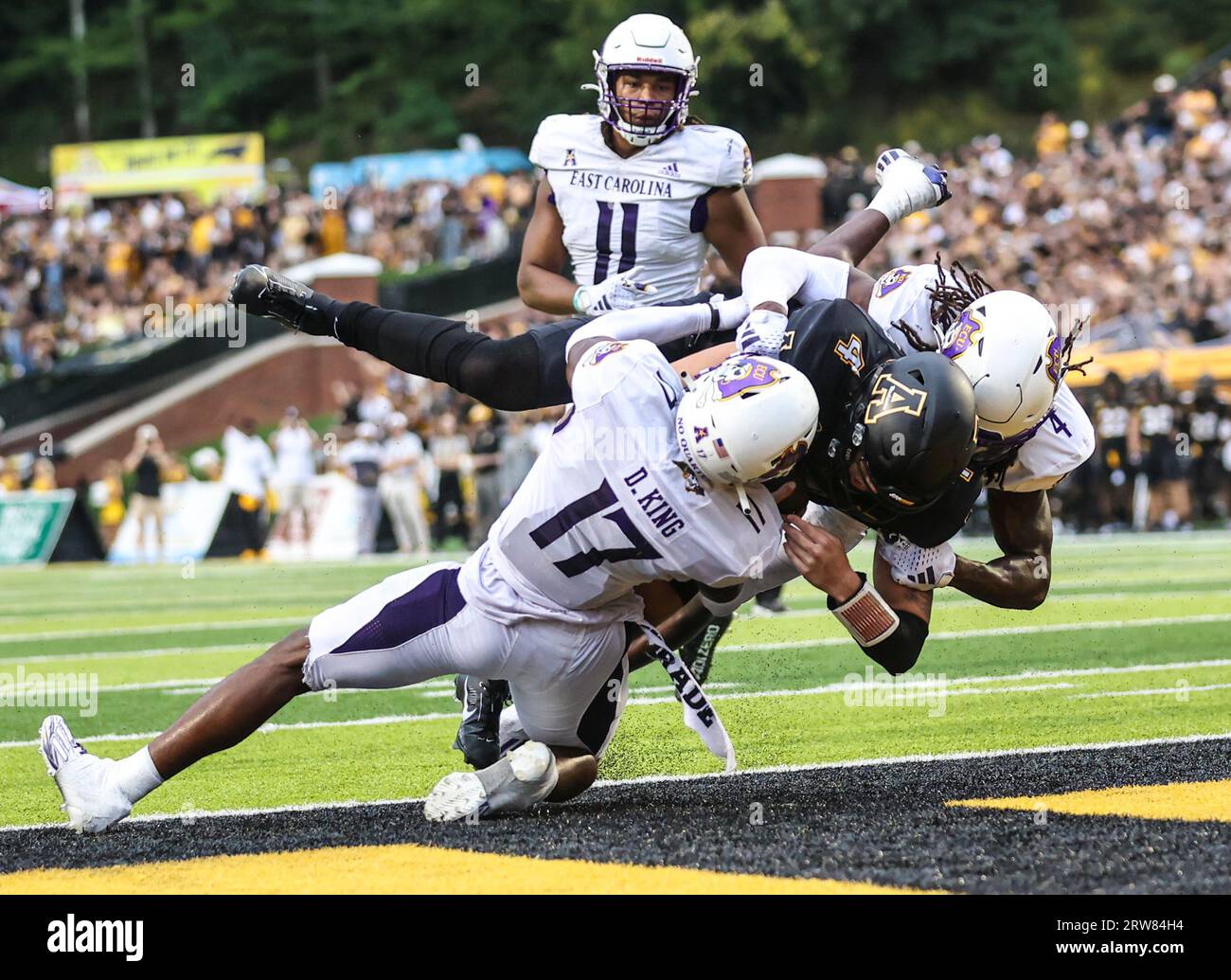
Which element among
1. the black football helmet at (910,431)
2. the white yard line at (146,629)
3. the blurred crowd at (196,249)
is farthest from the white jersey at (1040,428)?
the blurred crowd at (196,249)

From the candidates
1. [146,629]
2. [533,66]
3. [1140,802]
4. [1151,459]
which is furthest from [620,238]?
[533,66]

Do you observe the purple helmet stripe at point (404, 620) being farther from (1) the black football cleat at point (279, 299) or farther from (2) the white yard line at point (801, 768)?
(1) the black football cleat at point (279, 299)

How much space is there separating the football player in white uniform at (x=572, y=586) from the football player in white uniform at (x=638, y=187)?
124 centimetres

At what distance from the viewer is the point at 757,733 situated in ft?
18.6

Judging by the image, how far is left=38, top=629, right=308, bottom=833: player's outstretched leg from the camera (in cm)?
421

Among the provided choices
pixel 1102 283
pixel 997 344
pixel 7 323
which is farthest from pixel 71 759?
pixel 7 323

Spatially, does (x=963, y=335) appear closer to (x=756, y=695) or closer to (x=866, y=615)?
(x=866, y=615)

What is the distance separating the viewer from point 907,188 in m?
5.52

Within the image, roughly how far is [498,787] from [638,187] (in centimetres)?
215

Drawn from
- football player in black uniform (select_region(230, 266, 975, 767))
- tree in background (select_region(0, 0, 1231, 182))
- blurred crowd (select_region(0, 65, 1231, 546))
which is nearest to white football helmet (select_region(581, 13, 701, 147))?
football player in black uniform (select_region(230, 266, 975, 767))

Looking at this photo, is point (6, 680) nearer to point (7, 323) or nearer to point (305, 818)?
point (305, 818)

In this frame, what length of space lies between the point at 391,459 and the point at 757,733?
11.2 metres

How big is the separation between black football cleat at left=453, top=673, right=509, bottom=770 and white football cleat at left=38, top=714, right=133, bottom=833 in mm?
993

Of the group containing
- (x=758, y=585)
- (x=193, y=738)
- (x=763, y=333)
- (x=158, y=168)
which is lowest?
(x=158, y=168)
